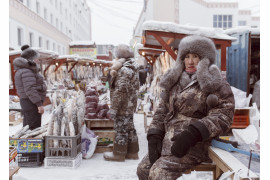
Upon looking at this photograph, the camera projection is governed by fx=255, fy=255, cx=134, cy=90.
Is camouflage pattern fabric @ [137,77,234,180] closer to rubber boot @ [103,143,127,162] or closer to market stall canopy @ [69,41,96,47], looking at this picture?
rubber boot @ [103,143,127,162]

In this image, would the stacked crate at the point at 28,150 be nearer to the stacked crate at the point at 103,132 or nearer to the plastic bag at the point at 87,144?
the plastic bag at the point at 87,144

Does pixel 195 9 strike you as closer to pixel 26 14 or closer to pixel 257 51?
pixel 257 51

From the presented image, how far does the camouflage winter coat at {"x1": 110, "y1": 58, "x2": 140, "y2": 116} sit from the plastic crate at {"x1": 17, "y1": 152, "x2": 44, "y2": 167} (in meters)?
1.39

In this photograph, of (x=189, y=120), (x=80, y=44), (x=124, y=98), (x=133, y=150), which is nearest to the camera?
(x=189, y=120)

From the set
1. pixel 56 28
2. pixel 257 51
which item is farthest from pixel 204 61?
pixel 56 28

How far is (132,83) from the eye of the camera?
13.5ft

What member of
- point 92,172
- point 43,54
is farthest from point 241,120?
point 43,54

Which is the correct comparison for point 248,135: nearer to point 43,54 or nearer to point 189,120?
point 189,120

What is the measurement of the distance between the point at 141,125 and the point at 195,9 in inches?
426

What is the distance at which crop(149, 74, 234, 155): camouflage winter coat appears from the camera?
69.9 inches

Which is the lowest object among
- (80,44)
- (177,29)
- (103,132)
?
(103,132)

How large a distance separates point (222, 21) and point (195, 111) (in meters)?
16.9

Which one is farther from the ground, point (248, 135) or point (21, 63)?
point (21, 63)

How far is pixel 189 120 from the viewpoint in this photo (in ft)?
6.20
